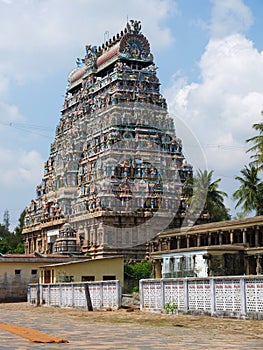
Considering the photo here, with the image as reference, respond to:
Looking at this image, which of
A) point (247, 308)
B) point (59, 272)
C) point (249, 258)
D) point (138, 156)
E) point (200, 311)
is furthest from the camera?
point (138, 156)

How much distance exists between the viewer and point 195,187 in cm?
6988

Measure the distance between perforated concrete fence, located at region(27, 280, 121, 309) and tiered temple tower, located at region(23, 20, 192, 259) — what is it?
83.1ft

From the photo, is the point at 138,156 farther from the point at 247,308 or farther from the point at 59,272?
the point at 247,308

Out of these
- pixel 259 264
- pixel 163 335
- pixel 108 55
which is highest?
pixel 108 55

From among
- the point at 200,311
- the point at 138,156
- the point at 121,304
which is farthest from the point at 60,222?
the point at 200,311

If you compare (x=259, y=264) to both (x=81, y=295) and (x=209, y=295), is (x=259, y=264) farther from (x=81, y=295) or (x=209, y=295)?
(x=209, y=295)

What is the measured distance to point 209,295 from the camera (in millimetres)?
23984

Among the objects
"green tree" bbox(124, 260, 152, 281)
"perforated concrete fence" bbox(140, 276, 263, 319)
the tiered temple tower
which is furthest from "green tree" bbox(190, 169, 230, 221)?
"perforated concrete fence" bbox(140, 276, 263, 319)

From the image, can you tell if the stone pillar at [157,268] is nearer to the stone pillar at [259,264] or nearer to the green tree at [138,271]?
the green tree at [138,271]

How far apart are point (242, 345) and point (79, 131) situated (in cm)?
6510

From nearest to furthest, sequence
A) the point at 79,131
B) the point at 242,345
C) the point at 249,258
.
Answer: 1. the point at 242,345
2. the point at 249,258
3. the point at 79,131

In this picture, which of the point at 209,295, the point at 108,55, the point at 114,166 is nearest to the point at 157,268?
A: the point at 114,166

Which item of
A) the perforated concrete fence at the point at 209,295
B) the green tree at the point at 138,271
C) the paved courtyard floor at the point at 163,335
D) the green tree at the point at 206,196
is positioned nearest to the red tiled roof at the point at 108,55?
the green tree at the point at 206,196

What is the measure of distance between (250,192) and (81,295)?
28.8 metres
